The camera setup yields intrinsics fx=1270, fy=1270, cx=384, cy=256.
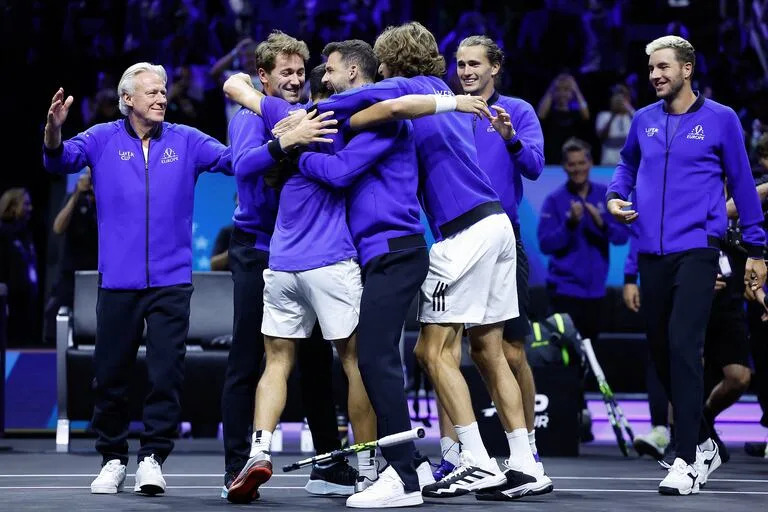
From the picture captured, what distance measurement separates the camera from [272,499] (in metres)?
5.48

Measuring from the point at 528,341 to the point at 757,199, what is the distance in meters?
2.33

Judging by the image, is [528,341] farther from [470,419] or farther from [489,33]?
[489,33]

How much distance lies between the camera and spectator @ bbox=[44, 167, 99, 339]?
30.6 ft

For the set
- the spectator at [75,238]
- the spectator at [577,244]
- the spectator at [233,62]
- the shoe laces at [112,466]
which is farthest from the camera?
the spectator at [233,62]

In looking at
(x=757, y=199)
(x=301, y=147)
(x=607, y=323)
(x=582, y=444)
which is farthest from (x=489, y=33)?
(x=301, y=147)

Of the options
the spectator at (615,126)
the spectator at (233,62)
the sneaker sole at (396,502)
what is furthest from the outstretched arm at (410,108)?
the spectator at (233,62)

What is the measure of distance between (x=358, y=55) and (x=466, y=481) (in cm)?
185

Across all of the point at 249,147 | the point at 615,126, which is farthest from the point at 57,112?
the point at 615,126

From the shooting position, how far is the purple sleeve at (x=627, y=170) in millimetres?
6371

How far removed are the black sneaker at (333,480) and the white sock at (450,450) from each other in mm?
472

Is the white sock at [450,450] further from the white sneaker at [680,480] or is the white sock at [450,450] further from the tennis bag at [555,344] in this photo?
the tennis bag at [555,344]

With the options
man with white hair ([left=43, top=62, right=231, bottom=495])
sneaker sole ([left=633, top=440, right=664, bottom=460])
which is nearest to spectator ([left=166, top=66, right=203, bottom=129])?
sneaker sole ([left=633, top=440, right=664, bottom=460])

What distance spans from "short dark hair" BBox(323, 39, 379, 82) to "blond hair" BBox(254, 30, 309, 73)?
31cm

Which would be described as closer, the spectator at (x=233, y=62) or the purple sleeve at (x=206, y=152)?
the purple sleeve at (x=206, y=152)
